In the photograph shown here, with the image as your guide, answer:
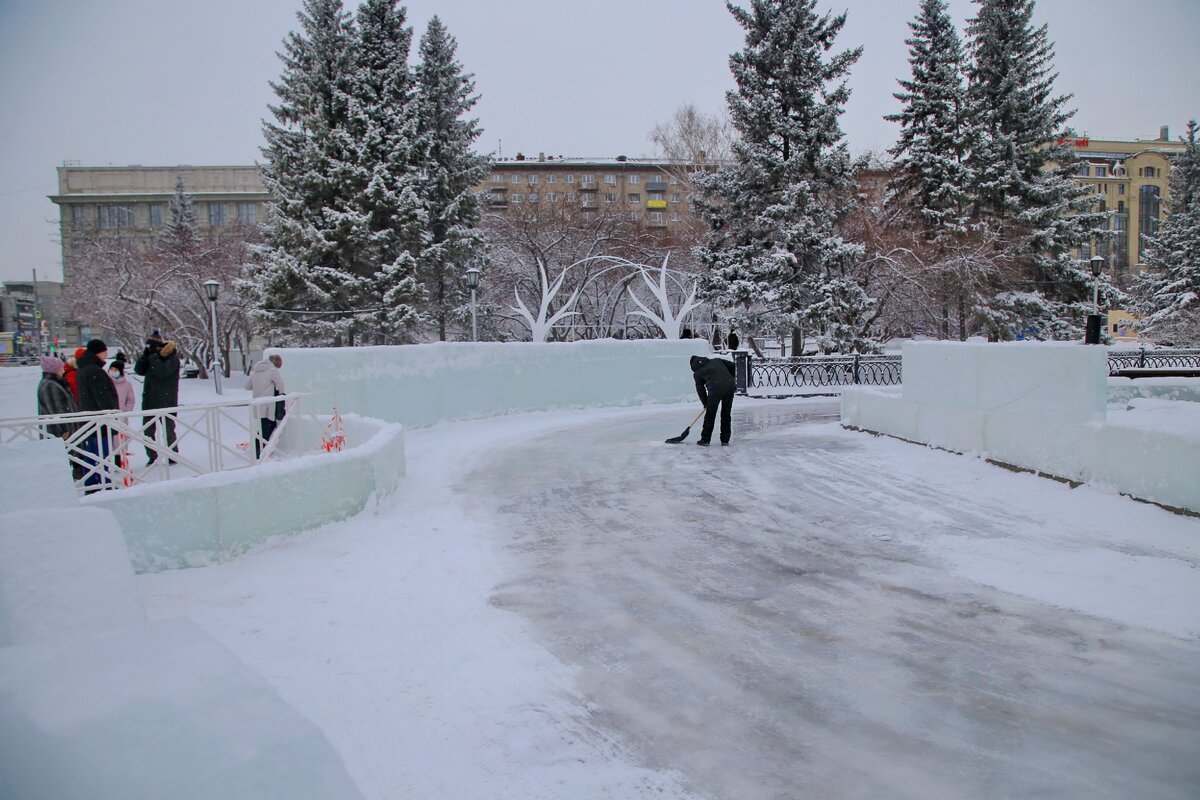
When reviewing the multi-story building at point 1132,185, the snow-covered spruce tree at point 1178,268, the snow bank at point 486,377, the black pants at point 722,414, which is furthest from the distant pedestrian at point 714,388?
the multi-story building at point 1132,185

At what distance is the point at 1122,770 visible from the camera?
3.09m

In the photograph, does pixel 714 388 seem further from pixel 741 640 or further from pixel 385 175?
pixel 385 175

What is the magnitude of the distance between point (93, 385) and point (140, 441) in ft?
11.2

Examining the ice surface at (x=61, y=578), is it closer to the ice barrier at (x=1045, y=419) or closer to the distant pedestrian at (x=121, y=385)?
the distant pedestrian at (x=121, y=385)

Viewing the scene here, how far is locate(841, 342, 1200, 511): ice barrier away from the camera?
7.35m

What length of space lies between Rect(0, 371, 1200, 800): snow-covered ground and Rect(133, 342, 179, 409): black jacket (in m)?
4.74

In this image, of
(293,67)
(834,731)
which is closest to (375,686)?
(834,731)

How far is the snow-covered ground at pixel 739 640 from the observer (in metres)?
3.18

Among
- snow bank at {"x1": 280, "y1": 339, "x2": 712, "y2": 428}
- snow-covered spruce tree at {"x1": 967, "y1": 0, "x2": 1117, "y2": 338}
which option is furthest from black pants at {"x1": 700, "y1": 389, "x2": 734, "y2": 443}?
snow-covered spruce tree at {"x1": 967, "y1": 0, "x2": 1117, "y2": 338}

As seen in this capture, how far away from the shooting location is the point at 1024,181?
103 ft

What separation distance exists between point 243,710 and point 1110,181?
107235 millimetres

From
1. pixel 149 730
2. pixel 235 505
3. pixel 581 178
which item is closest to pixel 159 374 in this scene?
pixel 235 505

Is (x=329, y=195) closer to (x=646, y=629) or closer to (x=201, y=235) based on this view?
(x=201, y=235)

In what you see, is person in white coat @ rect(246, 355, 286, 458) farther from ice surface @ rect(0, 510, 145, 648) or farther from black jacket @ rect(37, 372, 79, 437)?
ice surface @ rect(0, 510, 145, 648)
